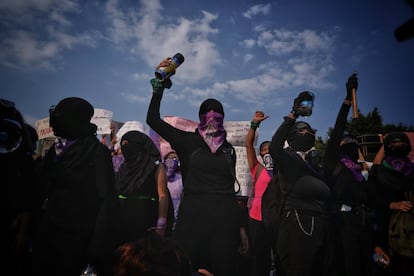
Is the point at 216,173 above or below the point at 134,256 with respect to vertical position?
above

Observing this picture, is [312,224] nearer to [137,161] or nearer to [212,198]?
[212,198]

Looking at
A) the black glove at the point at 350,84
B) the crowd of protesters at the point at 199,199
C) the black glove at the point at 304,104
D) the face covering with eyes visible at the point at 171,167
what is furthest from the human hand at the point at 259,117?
the face covering with eyes visible at the point at 171,167

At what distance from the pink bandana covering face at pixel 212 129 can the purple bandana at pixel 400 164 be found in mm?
1866

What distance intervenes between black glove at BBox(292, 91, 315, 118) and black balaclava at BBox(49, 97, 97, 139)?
184 cm

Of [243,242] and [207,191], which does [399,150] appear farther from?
[207,191]

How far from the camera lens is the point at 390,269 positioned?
115 inches

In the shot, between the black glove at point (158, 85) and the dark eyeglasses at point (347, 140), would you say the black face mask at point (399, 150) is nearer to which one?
the dark eyeglasses at point (347, 140)

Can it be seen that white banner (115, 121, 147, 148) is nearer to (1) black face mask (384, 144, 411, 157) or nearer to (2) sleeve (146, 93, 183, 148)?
(2) sleeve (146, 93, 183, 148)

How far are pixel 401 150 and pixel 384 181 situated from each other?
1.28ft

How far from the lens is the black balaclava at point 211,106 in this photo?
283 cm

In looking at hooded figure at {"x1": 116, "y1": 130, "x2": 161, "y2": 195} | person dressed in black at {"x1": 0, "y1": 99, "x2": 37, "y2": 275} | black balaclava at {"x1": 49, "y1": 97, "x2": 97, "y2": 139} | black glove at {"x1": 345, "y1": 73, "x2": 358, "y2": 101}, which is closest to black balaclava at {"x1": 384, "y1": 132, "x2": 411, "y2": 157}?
black glove at {"x1": 345, "y1": 73, "x2": 358, "y2": 101}

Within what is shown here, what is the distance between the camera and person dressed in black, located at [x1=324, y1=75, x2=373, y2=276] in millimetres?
2945

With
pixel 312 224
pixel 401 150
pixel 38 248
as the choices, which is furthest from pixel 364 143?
pixel 38 248

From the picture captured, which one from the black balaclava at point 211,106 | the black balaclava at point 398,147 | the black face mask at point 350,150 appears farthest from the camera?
the black face mask at point 350,150
